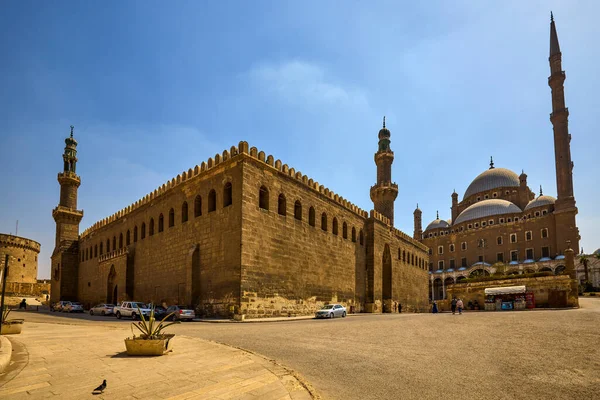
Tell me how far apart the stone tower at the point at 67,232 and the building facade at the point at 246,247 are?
4.71m

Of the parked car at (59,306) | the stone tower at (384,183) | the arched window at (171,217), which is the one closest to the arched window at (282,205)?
the arched window at (171,217)

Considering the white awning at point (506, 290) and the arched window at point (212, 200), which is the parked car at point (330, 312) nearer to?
the arched window at point (212, 200)

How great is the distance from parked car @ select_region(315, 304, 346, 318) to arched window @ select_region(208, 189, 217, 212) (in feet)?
26.8

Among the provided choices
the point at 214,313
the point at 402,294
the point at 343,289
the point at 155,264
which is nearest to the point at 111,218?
the point at 155,264

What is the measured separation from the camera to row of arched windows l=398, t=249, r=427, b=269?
37.1m

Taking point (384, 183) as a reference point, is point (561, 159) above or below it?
above

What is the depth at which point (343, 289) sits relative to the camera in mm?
26844

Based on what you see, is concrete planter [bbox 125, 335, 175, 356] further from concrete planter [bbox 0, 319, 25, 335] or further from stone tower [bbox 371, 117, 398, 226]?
stone tower [bbox 371, 117, 398, 226]

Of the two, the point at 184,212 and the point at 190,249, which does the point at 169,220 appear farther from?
the point at 190,249

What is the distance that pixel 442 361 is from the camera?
24.0 feet

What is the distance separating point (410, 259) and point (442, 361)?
33.9 metres

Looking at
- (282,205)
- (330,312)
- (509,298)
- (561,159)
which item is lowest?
(509,298)

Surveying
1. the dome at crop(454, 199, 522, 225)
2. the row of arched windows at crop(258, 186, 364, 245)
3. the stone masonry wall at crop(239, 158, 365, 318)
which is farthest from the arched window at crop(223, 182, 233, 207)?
the dome at crop(454, 199, 522, 225)

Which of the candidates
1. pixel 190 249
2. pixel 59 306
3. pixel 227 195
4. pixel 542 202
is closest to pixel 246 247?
pixel 227 195
